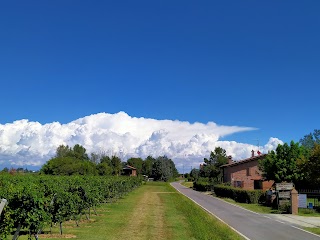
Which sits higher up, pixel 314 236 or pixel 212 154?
pixel 212 154

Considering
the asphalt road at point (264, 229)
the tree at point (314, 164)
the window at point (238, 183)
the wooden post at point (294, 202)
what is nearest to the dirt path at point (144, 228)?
the asphalt road at point (264, 229)

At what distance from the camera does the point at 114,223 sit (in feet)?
68.5

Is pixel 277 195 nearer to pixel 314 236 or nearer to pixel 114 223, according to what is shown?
pixel 314 236

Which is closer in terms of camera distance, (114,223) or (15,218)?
(15,218)

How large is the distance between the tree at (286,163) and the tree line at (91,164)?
33477mm

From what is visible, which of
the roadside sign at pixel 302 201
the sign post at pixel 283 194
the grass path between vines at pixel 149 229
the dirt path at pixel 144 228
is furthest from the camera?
the sign post at pixel 283 194

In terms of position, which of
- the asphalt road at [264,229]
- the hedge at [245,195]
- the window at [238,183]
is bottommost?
the asphalt road at [264,229]

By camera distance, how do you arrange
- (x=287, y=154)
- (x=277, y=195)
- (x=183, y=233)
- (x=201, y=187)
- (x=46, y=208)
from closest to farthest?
(x=46, y=208) → (x=183, y=233) → (x=277, y=195) → (x=287, y=154) → (x=201, y=187)

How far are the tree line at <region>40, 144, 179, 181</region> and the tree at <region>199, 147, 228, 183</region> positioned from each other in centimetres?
2136

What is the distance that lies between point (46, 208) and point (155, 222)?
806cm

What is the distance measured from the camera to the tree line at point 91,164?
68594 millimetres

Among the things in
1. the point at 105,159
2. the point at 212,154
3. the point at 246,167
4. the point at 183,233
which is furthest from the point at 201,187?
the point at 183,233

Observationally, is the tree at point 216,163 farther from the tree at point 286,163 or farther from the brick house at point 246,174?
the tree at point 286,163

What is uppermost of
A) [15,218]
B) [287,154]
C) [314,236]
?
[287,154]
